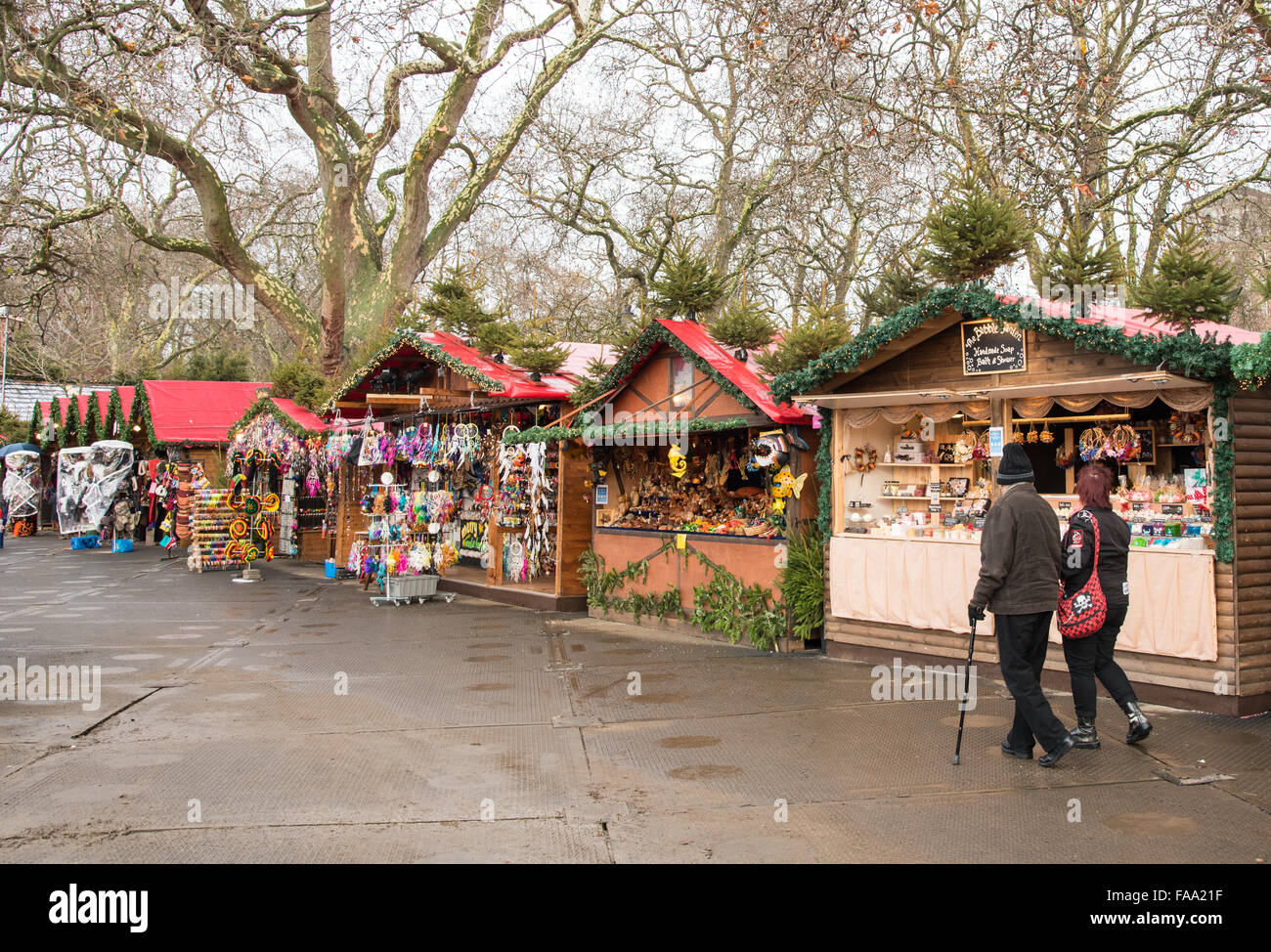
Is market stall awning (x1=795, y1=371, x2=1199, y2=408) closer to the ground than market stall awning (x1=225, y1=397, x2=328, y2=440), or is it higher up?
closer to the ground

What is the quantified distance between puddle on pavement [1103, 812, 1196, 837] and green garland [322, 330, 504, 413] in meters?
9.81

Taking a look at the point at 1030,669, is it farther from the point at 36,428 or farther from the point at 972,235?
the point at 36,428

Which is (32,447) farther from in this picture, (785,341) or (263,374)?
(785,341)

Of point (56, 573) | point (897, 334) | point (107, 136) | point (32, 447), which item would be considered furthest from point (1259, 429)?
point (32, 447)

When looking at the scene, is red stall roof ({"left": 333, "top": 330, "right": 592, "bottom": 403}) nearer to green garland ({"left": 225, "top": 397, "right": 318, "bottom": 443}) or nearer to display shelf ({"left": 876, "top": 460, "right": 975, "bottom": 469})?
green garland ({"left": 225, "top": 397, "right": 318, "bottom": 443})

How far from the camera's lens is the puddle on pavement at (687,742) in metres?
6.69

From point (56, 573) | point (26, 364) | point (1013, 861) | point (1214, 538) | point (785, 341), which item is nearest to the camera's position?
point (1013, 861)

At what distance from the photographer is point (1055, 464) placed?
31.2 feet

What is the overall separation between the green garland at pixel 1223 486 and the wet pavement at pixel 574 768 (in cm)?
127

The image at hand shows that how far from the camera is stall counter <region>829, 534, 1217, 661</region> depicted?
283 inches

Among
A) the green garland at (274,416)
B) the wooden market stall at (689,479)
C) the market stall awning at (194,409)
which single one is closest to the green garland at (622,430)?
the wooden market stall at (689,479)

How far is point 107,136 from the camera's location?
1168cm

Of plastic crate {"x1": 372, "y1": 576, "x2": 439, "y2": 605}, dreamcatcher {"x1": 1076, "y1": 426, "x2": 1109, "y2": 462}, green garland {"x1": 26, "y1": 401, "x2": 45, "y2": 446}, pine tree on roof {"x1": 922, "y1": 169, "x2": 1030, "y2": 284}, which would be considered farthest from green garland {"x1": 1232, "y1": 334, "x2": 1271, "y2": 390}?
green garland {"x1": 26, "y1": 401, "x2": 45, "y2": 446}

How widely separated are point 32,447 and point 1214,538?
103ft
